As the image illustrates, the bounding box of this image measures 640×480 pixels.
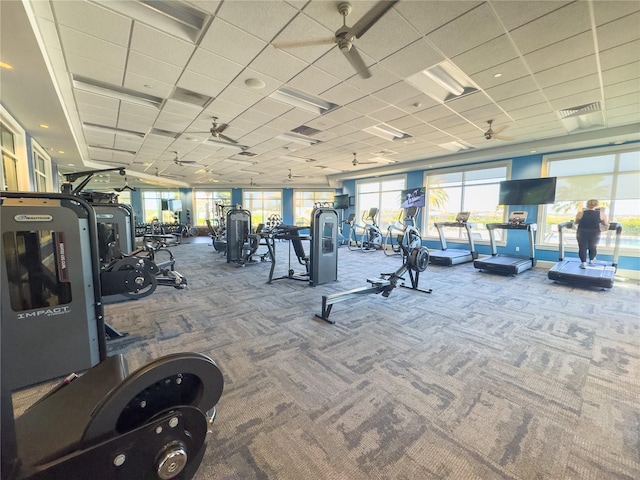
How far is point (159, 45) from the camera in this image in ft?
9.96

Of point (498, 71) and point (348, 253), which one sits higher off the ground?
point (498, 71)

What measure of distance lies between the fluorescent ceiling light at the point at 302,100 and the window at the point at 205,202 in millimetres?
12073

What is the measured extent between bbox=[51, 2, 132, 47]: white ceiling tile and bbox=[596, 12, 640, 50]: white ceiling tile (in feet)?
15.7

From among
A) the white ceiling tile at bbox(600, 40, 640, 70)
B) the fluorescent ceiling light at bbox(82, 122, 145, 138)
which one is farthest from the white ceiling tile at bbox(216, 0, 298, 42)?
the fluorescent ceiling light at bbox(82, 122, 145, 138)

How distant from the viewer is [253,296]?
4.44 m

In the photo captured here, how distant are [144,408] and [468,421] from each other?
196 centimetres

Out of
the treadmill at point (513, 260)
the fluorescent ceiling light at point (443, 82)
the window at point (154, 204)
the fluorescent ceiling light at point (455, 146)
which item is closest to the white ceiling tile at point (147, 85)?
→ the fluorescent ceiling light at point (443, 82)

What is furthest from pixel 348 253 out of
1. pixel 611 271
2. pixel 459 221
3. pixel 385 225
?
pixel 611 271

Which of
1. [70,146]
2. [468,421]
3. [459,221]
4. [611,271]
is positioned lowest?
[468,421]

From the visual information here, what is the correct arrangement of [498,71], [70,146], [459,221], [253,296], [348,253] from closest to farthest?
1. [498,71]
2. [253,296]
3. [70,146]
4. [459,221]
5. [348,253]

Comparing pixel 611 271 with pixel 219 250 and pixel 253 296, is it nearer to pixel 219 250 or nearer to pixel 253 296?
pixel 253 296

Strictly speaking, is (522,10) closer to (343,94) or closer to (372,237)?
(343,94)

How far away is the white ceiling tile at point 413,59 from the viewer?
304 cm

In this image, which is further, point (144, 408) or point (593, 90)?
point (593, 90)
